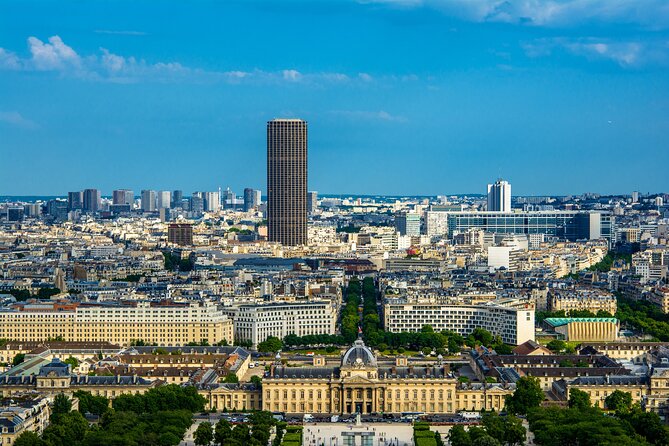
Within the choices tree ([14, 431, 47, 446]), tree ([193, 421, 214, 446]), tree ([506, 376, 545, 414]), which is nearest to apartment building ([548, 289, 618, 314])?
tree ([506, 376, 545, 414])

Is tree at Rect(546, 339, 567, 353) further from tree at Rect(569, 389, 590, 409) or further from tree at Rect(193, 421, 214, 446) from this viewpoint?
tree at Rect(193, 421, 214, 446)

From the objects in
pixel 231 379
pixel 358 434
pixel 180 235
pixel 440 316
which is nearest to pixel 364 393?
pixel 231 379

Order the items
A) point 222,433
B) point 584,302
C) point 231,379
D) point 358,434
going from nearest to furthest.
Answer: point 222,433 < point 358,434 < point 231,379 < point 584,302

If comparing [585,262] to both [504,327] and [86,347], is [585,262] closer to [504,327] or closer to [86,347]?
[504,327]

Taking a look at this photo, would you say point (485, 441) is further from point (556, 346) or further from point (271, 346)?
point (271, 346)

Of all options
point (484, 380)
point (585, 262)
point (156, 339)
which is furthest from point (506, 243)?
point (484, 380)

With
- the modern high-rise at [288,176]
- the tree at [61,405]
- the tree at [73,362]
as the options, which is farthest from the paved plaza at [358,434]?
the modern high-rise at [288,176]
